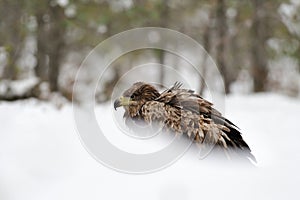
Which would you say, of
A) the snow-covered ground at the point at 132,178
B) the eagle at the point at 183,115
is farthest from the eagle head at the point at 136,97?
the snow-covered ground at the point at 132,178

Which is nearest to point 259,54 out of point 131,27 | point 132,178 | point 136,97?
point 131,27

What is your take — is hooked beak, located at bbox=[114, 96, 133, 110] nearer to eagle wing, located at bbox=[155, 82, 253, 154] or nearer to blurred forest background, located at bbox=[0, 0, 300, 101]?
eagle wing, located at bbox=[155, 82, 253, 154]

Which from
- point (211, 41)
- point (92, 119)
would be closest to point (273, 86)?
point (211, 41)

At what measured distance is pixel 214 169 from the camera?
188cm

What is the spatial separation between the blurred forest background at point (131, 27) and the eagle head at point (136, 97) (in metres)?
4.36

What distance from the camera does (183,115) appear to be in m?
1.95

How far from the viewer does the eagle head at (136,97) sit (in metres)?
2.10

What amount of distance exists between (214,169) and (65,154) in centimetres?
91

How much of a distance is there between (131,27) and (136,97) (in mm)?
7475

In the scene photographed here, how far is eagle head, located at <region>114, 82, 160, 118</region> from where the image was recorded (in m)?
2.10

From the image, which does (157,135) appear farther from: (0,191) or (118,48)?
(118,48)

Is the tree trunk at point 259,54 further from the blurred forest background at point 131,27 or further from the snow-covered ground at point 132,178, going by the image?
the snow-covered ground at point 132,178

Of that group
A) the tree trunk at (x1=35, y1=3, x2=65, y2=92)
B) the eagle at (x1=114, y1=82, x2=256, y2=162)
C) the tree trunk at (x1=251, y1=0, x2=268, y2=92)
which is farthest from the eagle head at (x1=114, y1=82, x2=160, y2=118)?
the tree trunk at (x1=251, y1=0, x2=268, y2=92)

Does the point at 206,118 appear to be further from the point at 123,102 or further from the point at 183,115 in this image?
the point at 123,102
